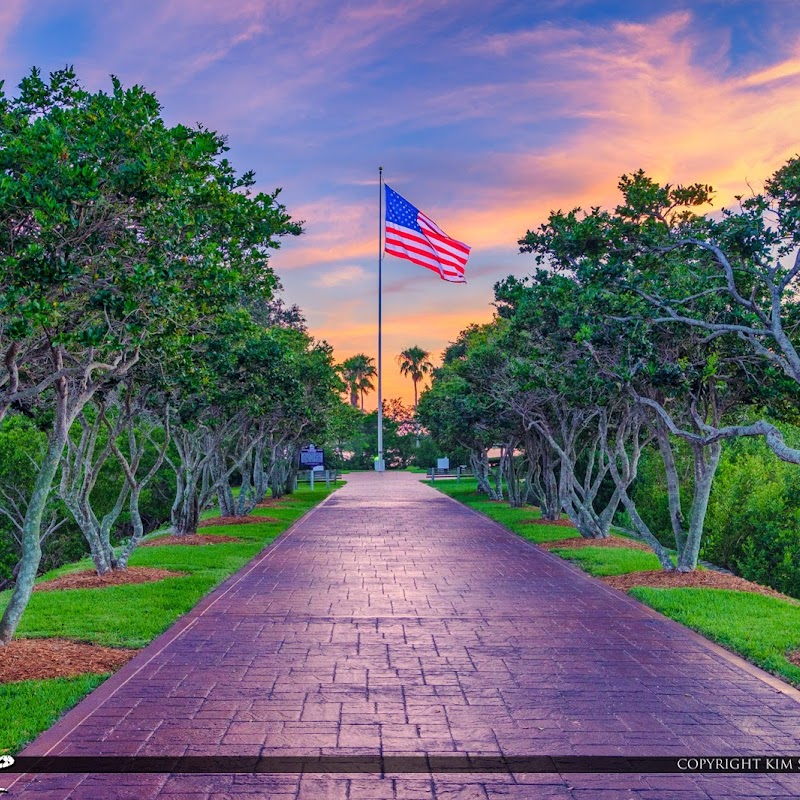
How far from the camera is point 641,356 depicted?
1294 cm

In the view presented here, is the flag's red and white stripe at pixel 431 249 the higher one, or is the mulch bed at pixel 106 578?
the flag's red and white stripe at pixel 431 249

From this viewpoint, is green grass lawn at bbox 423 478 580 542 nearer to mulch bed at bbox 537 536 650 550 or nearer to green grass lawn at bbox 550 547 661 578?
mulch bed at bbox 537 536 650 550

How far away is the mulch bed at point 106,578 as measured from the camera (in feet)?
44.9

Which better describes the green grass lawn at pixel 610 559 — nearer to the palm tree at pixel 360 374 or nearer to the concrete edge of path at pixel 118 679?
the concrete edge of path at pixel 118 679

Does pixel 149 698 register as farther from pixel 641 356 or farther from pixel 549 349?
pixel 549 349

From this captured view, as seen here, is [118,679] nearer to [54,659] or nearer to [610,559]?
[54,659]

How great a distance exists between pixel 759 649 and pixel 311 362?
2197 cm

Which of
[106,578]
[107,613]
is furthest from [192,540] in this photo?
[107,613]

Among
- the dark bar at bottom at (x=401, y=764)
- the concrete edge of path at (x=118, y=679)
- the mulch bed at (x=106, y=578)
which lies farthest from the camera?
the mulch bed at (x=106, y=578)

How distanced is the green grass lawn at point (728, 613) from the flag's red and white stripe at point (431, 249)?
1348 centimetres

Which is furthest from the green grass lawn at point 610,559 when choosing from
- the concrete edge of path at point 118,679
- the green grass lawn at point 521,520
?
the concrete edge of path at point 118,679

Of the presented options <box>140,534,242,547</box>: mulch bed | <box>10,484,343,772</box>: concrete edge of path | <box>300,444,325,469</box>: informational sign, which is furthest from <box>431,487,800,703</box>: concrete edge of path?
<box>300,444,325,469</box>: informational sign

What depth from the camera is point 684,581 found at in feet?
44.8

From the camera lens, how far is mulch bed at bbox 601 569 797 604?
1327 cm
